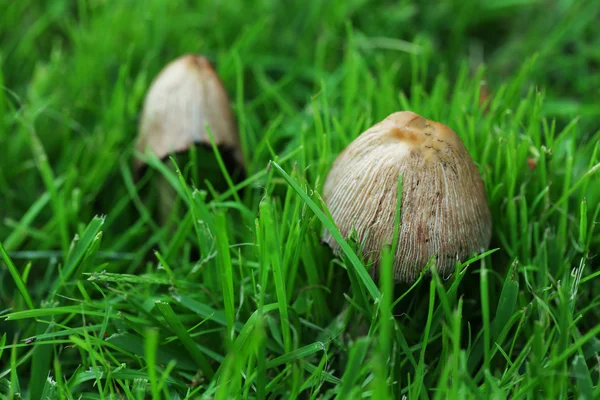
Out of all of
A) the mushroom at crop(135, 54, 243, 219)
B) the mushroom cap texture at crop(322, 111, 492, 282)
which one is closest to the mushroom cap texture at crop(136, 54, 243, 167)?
the mushroom at crop(135, 54, 243, 219)

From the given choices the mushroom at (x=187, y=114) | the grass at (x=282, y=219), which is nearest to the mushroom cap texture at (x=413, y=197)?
the grass at (x=282, y=219)

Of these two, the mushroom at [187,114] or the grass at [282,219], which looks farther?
the mushroom at [187,114]

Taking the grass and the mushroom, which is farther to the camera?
the mushroom

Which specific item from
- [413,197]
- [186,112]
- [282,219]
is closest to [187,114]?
[186,112]

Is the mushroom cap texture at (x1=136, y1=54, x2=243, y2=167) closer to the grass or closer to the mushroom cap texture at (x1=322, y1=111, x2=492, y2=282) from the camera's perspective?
the grass

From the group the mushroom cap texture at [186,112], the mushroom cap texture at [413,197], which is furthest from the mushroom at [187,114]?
the mushroom cap texture at [413,197]

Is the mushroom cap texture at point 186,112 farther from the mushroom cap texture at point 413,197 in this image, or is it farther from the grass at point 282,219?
the mushroom cap texture at point 413,197
